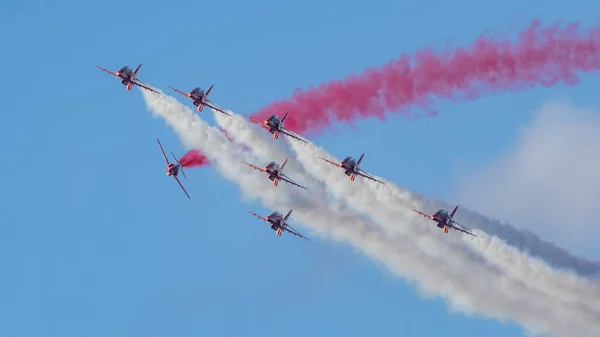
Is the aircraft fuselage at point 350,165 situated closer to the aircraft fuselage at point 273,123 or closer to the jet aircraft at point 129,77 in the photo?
the aircraft fuselage at point 273,123

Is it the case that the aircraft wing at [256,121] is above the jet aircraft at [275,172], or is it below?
above

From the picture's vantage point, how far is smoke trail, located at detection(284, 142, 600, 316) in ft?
301

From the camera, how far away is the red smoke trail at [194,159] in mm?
102938

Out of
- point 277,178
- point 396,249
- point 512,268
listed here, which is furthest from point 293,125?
point 512,268

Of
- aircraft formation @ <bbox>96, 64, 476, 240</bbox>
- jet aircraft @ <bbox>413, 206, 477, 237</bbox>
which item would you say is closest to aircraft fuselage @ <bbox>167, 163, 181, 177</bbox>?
aircraft formation @ <bbox>96, 64, 476, 240</bbox>

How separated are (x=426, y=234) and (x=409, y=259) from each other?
2.31 meters

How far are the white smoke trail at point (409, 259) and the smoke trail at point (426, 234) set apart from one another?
26.3 inches

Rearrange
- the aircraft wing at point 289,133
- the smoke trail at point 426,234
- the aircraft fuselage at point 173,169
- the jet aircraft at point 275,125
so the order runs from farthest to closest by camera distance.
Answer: the aircraft fuselage at point 173,169 < the jet aircraft at point 275,125 < the aircraft wing at point 289,133 < the smoke trail at point 426,234

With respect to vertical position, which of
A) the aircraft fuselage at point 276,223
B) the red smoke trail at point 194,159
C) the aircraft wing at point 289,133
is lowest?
the aircraft fuselage at point 276,223

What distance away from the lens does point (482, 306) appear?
9412cm

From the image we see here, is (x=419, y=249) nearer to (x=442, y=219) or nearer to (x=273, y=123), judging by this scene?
(x=442, y=219)

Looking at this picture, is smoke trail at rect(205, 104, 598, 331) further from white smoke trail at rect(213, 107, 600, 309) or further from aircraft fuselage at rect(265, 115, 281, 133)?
aircraft fuselage at rect(265, 115, 281, 133)

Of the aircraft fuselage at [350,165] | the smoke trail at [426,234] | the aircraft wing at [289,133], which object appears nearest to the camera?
the smoke trail at [426,234]

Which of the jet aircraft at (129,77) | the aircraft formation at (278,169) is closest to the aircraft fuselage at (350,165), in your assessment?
the aircraft formation at (278,169)
